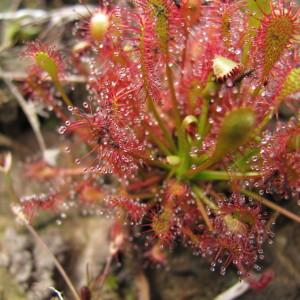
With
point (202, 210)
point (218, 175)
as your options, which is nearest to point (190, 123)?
point (218, 175)

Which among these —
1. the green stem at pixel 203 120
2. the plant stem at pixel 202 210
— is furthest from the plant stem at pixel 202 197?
the green stem at pixel 203 120

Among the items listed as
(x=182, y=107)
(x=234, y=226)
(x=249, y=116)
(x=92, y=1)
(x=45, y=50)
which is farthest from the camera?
(x=92, y=1)

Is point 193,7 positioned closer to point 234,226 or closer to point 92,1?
point 234,226

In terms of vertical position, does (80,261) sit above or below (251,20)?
below

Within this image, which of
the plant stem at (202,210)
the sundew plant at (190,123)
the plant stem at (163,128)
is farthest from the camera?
the plant stem at (163,128)

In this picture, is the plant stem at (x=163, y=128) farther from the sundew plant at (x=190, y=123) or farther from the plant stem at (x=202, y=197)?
the plant stem at (x=202, y=197)

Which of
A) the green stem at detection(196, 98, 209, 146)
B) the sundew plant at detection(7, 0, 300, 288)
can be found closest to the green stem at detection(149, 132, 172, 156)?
the sundew plant at detection(7, 0, 300, 288)

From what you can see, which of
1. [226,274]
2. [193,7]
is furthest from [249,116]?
[226,274]

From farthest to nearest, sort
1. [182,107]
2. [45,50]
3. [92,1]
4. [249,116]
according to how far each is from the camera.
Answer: [92,1], [182,107], [45,50], [249,116]
